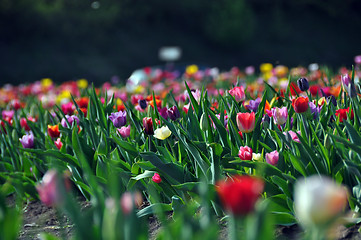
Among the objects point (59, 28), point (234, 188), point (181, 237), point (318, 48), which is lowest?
point (318, 48)

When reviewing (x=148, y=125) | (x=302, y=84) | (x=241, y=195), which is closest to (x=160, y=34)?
(x=302, y=84)

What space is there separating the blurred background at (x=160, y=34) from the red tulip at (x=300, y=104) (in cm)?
1793

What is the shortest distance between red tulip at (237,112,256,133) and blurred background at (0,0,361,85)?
18.0 m

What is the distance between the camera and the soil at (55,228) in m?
1.77

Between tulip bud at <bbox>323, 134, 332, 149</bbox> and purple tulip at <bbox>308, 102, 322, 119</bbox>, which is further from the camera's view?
purple tulip at <bbox>308, 102, 322, 119</bbox>

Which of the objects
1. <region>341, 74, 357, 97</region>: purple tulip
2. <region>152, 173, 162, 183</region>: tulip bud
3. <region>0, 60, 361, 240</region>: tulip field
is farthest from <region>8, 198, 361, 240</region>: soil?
<region>341, 74, 357, 97</region>: purple tulip

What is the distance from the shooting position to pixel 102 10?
78.5 feet

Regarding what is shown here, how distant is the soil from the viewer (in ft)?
5.82

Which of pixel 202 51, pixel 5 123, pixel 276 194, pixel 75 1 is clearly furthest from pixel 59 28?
pixel 276 194

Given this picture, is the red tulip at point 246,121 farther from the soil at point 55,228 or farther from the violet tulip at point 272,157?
the soil at point 55,228

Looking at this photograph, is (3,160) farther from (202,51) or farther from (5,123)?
(202,51)

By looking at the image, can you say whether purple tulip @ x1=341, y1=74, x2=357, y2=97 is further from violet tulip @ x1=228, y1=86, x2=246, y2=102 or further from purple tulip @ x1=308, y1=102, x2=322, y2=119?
violet tulip @ x1=228, y1=86, x2=246, y2=102

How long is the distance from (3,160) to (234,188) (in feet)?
8.83

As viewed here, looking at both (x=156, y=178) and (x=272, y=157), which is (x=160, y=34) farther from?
(x=272, y=157)
